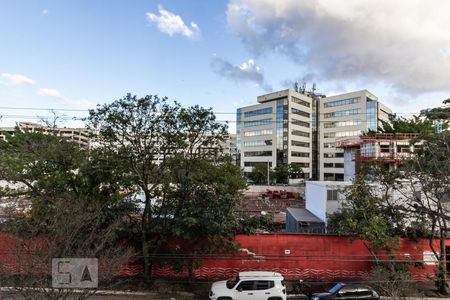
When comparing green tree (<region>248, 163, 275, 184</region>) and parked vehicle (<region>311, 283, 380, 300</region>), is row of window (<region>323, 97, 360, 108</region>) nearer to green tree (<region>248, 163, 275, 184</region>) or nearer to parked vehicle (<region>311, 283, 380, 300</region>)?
green tree (<region>248, 163, 275, 184</region>)

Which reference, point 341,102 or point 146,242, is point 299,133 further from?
point 146,242

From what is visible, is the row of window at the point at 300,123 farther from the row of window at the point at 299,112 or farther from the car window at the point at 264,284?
the car window at the point at 264,284

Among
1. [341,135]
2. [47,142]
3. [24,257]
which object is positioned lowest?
[24,257]

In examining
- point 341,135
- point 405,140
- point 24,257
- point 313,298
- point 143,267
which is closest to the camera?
point 24,257

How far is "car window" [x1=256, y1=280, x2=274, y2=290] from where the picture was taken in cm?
1470

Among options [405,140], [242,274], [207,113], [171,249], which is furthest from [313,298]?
[405,140]

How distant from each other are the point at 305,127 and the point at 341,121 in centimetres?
932

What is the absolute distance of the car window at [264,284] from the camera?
48.2 feet

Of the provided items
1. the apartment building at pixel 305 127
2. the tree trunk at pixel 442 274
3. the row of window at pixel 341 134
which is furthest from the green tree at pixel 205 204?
the row of window at pixel 341 134

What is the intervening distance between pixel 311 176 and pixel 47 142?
280ft

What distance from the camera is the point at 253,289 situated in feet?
48.1

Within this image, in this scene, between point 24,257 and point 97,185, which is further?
point 97,185

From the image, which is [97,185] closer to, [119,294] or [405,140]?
[119,294]

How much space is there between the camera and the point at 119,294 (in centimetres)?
1598
